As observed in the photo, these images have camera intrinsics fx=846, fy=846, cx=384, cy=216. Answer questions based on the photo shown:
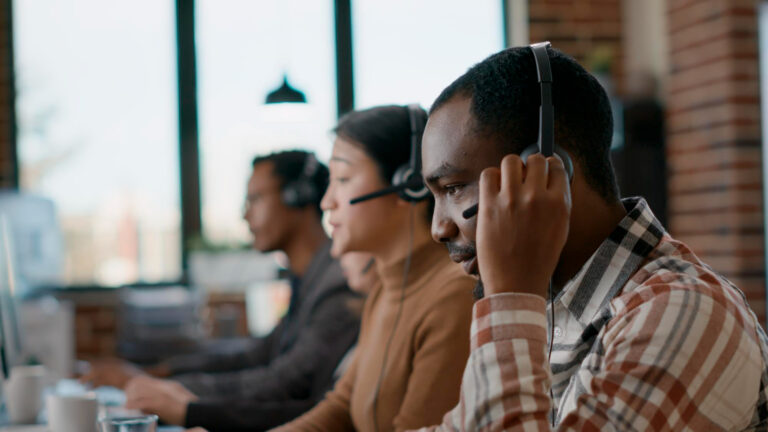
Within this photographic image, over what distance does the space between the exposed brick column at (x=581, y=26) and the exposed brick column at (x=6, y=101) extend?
114 inches

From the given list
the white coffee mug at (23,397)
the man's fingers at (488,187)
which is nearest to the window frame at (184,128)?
the white coffee mug at (23,397)

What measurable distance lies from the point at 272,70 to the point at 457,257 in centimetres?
404

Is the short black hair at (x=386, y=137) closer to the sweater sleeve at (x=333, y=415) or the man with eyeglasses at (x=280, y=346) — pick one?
the sweater sleeve at (x=333, y=415)

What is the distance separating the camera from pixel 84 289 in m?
4.70

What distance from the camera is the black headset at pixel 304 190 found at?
2.45 meters

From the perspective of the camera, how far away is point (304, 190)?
8.05ft

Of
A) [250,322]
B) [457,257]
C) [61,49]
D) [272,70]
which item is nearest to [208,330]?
[250,322]

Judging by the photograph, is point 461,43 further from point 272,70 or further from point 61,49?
point 61,49

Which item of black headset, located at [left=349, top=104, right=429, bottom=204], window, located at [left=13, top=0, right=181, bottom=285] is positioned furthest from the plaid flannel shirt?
window, located at [left=13, top=0, right=181, bottom=285]

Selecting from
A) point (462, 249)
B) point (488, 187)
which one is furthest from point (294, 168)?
point (488, 187)

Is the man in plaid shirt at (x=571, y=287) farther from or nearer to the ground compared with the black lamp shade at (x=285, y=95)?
nearer to the ground

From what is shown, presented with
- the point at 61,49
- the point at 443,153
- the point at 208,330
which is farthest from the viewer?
the point at 61,49

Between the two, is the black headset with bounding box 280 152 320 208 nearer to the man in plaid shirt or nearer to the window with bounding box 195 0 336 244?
the man in plaid shirt

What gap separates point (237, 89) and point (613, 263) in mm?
4128
